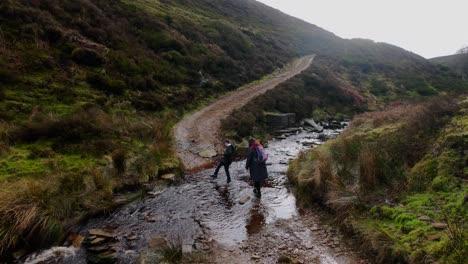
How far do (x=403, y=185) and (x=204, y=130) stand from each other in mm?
12852

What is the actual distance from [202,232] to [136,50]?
2084 centimetres

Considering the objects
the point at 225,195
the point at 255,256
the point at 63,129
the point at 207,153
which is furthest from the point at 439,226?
the point at 63,129

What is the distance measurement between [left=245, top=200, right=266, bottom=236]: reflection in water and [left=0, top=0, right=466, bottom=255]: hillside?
4107mm

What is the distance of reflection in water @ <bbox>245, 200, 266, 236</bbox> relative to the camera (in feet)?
27.1

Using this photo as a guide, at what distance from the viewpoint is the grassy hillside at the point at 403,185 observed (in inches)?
230

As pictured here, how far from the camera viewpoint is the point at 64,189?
8.67 metres

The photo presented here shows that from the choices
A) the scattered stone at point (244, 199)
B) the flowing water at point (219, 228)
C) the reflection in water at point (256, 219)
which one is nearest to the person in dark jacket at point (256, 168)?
the scattered stone at point (244, 199)

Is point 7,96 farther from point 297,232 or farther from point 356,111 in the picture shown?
point 356,111

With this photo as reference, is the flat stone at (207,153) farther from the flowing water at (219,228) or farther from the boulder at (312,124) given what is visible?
the boulder at (312,124)

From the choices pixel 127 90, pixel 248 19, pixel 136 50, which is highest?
pixel 248 19

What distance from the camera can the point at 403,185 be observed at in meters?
8.07

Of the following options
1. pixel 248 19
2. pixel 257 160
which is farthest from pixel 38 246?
pixel 248 19

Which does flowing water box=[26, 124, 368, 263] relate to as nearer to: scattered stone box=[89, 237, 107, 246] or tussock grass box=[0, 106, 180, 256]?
scattered stone box=[89, 237, 107, 246]

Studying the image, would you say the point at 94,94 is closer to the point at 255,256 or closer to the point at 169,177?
the point at 169,177
